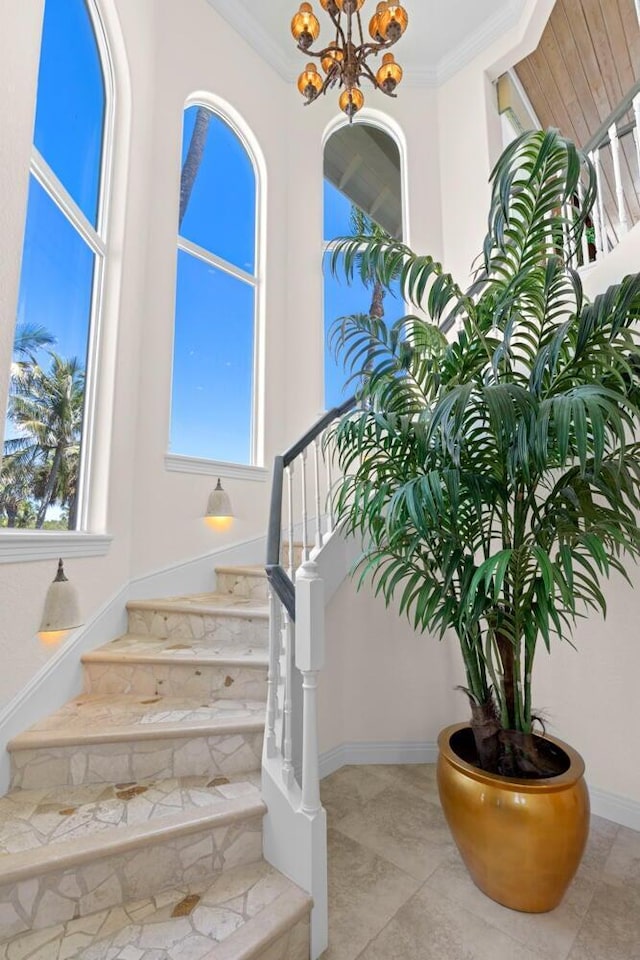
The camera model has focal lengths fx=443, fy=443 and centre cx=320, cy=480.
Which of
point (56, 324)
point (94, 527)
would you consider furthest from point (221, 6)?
point (94, 527)

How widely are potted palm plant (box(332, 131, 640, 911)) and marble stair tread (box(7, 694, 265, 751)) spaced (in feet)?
2.75

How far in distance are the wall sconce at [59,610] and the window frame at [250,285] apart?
1.33 metres

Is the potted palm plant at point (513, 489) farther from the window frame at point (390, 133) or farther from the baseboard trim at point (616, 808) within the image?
the window frame at point (390, 133)

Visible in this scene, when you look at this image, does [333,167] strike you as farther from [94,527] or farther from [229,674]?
[229,674]

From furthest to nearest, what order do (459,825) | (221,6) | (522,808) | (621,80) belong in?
(621,80) < (221,6) < (459,825) < (522,808)

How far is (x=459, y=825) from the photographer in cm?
158

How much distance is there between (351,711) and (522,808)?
124 centimetres

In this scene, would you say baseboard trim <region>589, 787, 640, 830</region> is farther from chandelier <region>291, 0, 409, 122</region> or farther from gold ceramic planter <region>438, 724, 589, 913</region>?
chandelier <region>291, 0, 409, 122</region>

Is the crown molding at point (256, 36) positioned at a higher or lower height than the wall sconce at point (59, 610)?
higher

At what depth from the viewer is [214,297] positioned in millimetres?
3537

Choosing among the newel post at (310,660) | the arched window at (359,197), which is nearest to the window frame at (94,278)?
the newel post at (310,660)

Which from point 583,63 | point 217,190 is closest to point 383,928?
point 217,190

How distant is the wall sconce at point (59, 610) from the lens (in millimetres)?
1793

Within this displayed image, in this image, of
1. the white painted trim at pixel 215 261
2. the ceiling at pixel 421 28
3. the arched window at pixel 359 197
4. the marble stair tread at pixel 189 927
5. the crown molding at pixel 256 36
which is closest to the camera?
the marble stair tread at pixel 189 927
